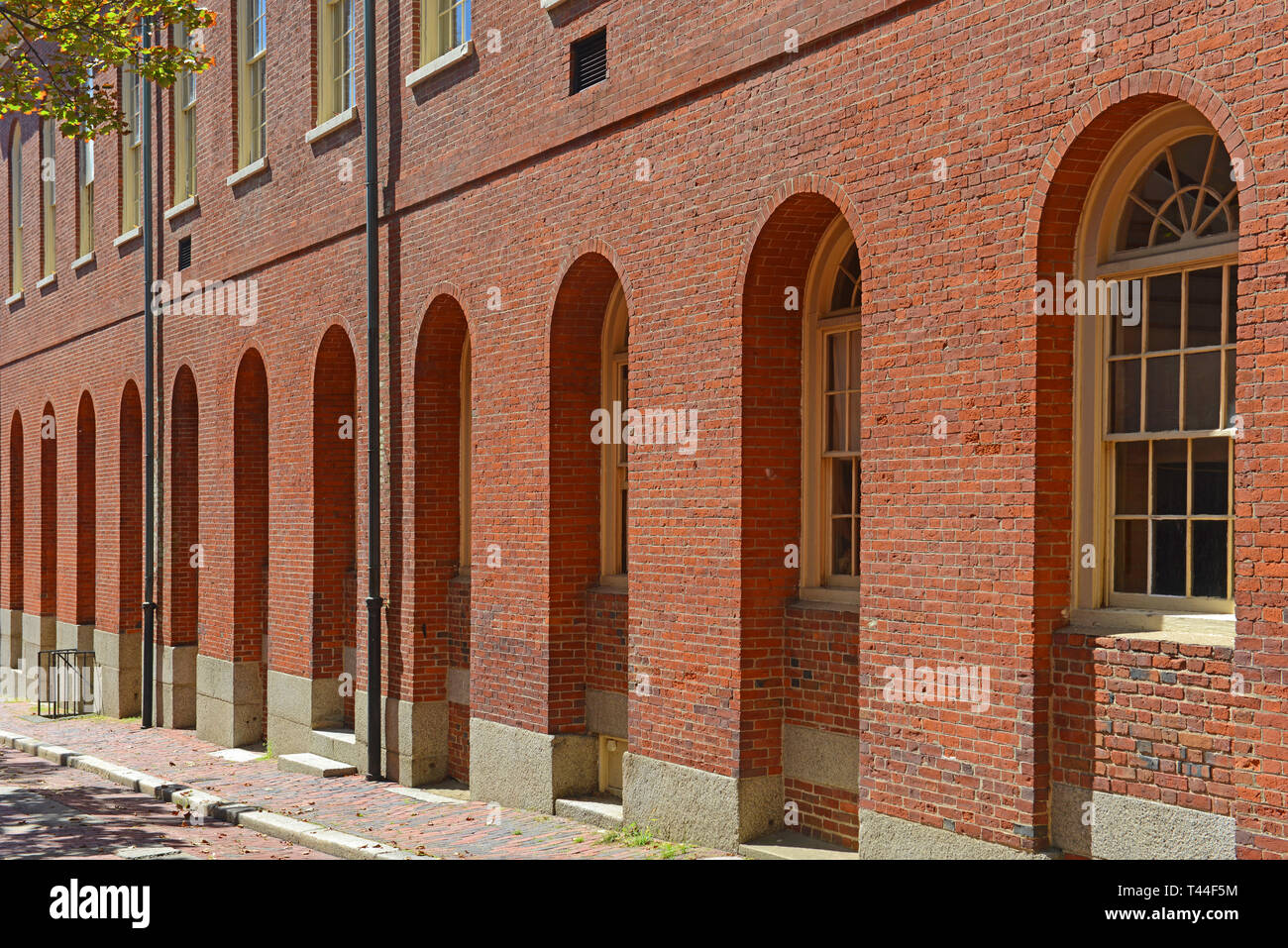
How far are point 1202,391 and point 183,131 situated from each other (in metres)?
16.6

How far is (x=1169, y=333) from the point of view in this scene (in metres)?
7.44

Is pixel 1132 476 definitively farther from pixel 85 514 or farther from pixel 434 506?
pixel 85 514

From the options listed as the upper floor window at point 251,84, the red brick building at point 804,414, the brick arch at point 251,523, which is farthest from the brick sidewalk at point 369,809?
the upper floor window at point 251,84

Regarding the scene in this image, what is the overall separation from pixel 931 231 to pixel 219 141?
42.4 feet

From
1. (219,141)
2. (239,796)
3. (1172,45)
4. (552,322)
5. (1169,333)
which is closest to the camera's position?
(1172,45)

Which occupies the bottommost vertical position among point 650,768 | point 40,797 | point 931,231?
point 40,797

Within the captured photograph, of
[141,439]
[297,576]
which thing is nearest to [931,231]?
[297,576]

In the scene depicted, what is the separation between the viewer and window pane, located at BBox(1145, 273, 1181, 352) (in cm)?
741

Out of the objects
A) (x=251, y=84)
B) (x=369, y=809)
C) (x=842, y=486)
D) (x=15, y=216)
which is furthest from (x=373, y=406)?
(x=15, y=216)

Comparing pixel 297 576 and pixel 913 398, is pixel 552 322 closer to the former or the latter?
pixel 913 398

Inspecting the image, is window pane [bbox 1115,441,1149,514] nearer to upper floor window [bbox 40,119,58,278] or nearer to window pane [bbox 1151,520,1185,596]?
window pane [bbox 1151,520,1185,596]

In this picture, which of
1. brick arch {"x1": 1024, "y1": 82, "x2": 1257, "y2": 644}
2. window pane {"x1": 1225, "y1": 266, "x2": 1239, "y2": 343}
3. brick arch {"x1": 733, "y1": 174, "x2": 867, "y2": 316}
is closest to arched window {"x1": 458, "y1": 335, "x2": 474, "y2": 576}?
brick arch {"x1": 733, "y1": 174, "x2": 867, "y2": 316}

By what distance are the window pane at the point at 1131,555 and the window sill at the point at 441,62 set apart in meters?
7.76

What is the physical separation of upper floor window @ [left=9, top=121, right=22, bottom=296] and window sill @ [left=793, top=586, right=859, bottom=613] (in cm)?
2348
